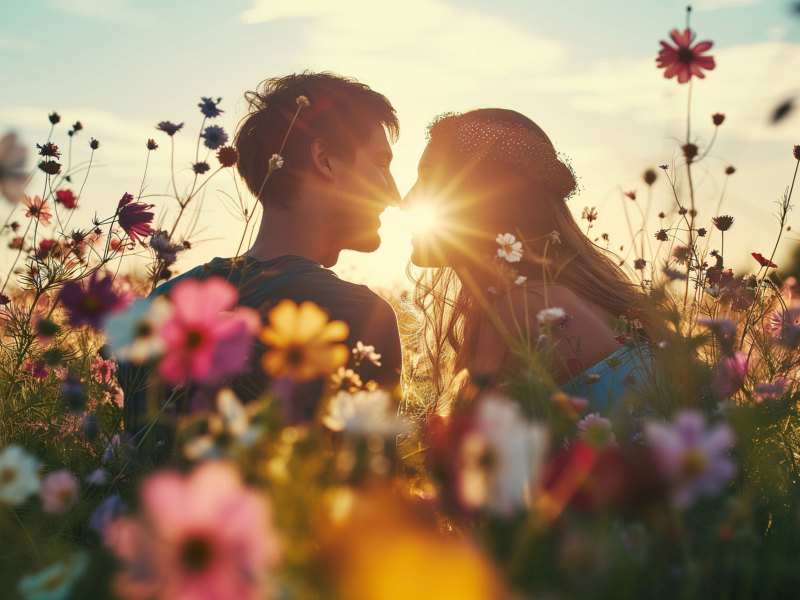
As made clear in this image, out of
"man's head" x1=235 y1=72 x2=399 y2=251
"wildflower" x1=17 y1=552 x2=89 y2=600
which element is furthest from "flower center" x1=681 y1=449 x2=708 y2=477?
"man's head" x1=235 y1=72 x2=399 y2=251

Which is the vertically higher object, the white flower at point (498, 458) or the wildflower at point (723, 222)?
the wildflower at point (723, 222)

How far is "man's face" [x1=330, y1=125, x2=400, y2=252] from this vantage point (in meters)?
4.14

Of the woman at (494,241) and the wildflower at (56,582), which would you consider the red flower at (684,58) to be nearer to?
the wildflower at (56,582)

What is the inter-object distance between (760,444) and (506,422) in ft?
4.66

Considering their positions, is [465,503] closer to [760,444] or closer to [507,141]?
[760,444]

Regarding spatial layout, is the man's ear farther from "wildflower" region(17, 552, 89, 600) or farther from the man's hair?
"wildflower" region(17, 552, 89, 600)

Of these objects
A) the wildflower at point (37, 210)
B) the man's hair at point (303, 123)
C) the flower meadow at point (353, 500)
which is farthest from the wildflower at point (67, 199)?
the man's hair at point (303, 123)

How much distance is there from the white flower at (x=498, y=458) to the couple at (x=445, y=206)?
8.27 ft

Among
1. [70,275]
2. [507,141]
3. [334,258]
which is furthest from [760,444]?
[334,258]

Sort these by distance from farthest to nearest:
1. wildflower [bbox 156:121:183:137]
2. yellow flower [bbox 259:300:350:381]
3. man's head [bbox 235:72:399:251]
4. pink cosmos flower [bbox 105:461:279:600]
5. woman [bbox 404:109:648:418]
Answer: man's head [bbox 235:72:399:251] < woman [bbox 404:109:648:418] < wildflower [bbox 156:121:183:137] < yellow flower [bbox 259:300:350:381] < pink cosmos flower [bbox 105:461:279:600]

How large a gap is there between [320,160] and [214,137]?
4.98ft

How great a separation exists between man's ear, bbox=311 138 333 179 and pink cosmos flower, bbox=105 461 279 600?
3597mm

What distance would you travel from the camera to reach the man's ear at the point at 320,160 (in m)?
4.02

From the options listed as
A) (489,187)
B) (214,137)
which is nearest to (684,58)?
(214,137)
